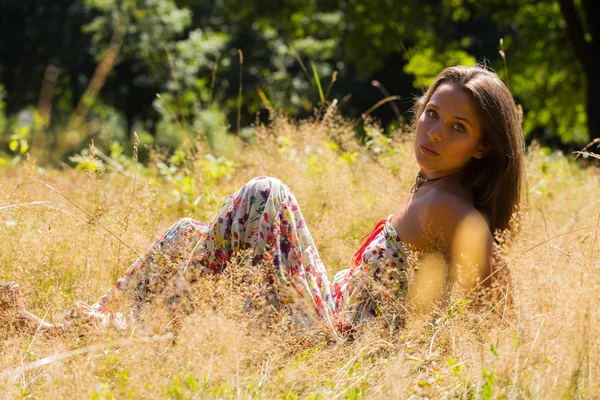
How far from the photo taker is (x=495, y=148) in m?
2.79

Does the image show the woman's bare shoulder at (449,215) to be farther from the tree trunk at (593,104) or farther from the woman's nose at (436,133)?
the tree trunk at (593,104)

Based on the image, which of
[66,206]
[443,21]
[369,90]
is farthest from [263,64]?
[66,206]

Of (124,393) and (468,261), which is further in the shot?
(468,261)

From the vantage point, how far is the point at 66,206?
3.25 meters

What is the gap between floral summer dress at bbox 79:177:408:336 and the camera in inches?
101

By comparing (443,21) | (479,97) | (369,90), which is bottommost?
(369,90)

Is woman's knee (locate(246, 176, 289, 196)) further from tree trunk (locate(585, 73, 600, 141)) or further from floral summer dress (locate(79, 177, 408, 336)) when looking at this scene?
tree trunk (locate(585, 73, 600, 141))

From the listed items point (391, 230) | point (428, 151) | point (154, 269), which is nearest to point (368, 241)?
point (391, 230)

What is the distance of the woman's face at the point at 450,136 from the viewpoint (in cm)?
276

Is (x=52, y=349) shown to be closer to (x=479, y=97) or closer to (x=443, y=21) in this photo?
(x=479, y=97)

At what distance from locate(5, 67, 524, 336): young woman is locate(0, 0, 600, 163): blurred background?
7.02 m

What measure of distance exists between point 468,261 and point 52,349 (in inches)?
55.4

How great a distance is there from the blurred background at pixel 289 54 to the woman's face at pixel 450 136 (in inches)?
276

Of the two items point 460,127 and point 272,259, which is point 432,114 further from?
point 272,259
